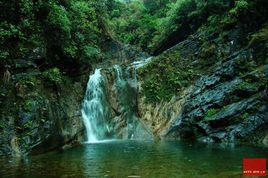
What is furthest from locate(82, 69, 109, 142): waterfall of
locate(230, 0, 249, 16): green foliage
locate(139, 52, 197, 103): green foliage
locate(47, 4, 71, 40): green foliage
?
locate(230, 0, 249, 16): green foliage

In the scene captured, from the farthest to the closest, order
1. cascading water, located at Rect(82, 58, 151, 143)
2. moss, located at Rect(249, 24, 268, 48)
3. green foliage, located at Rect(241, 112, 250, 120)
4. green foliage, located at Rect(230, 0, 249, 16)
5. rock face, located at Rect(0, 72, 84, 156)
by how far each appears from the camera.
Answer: cascading water, located at Rect(82, 58, 151, 143)
green foliage, located at Rect(230, 0, 249, 16)
moss, located at Rect(249, 24, 268, 48)
green foliage, located at Rect(241, 112, 250, 120)
rock face, located at Rect(0, 72, 84, 156)

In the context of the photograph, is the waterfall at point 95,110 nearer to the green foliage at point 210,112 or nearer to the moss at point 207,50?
the green foliage at point 210,112

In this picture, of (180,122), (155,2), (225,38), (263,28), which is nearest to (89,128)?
(180,122)

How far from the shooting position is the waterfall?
1917 cm

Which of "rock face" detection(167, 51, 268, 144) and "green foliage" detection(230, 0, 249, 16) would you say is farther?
"green foliage" detection(230, 0, 249, 16)

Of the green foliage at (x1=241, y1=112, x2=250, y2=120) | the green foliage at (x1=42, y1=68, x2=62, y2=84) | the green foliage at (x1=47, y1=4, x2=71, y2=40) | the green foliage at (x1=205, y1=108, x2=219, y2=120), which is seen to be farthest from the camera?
the green foliage at (x1=205, y1=108, x2=219, y2=120)

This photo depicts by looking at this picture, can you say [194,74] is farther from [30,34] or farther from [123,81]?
[30,34]

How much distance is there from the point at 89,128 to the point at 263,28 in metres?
10.5

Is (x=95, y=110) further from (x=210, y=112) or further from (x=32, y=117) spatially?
(x=210, y=112)

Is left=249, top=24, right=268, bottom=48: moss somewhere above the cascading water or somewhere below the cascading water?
above

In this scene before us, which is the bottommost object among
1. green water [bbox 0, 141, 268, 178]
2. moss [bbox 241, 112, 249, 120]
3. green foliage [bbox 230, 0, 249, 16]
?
green water [bbox 0, 141, 268, 178]

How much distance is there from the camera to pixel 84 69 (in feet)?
66.9

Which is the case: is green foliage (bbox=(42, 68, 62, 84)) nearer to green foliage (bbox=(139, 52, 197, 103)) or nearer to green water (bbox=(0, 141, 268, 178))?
green water (bbox=(0, 141, 268, 178))

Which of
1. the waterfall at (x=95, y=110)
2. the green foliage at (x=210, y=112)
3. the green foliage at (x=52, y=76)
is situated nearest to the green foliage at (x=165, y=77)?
the waterfall at (x=95, y=110)
